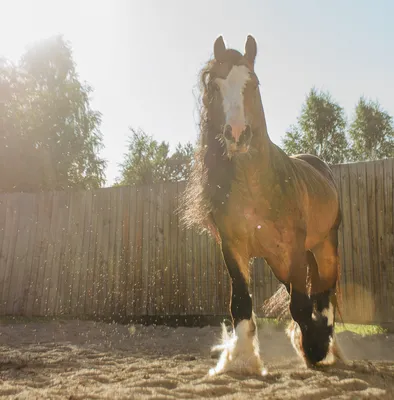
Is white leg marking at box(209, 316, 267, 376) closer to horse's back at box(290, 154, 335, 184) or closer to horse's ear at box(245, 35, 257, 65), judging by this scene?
horse's ear at box(245, 35, 257, 65)

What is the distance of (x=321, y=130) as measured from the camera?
26859mm

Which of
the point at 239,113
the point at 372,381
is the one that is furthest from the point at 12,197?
the point at 372,381

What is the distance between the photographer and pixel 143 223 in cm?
779

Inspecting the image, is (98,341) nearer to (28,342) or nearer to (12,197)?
(28,342)

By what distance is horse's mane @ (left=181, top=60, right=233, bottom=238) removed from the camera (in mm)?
3211

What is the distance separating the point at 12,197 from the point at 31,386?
7.03 metres

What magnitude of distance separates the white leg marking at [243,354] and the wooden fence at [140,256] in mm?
3145

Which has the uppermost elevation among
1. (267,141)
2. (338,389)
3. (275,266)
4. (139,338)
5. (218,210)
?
(267,141)

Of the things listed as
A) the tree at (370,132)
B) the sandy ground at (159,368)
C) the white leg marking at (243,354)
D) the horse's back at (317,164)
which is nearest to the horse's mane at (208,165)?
the white leg marking at (243,354)

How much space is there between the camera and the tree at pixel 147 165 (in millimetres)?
24734

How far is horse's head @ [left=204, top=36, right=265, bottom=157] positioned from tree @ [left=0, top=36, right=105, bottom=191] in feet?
47.4

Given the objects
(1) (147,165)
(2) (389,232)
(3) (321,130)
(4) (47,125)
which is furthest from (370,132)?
(2) (389,232)

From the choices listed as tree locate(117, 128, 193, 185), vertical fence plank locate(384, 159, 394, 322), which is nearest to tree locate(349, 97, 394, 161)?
tree locate(117, 128, 193, 185)

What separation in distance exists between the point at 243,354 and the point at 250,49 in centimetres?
230
